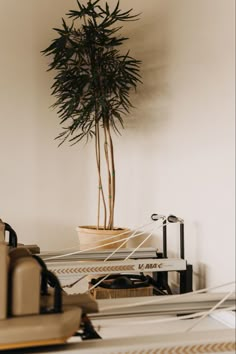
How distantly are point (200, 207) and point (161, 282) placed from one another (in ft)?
2.08

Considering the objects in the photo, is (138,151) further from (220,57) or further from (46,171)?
(220,57)

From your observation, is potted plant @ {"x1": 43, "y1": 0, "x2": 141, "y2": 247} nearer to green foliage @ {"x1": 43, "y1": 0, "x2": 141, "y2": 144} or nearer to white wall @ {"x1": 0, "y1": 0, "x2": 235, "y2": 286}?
green foliage @ {"x1": 43, "y1": 0, "x2": 141, "y2": 144}

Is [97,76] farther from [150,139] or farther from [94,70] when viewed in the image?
[150,139]

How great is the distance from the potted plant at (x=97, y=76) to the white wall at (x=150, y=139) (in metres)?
0.20

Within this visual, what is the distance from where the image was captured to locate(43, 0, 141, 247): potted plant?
4430 millimetres

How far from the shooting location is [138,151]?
470 centimetres

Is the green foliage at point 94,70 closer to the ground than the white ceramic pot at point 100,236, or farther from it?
farther from it

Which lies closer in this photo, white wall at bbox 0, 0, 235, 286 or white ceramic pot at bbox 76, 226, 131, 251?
white wall at bbox 0, 0, 235, 286

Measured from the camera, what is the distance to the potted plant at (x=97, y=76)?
14.5 feet

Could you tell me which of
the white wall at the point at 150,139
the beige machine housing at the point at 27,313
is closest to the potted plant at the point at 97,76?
the white wall at the point at 150,139

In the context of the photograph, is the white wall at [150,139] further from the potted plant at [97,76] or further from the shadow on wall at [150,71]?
the potted plant at [97,76]

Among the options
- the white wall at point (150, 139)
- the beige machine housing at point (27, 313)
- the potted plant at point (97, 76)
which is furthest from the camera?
the potted plant at point (97, 76)

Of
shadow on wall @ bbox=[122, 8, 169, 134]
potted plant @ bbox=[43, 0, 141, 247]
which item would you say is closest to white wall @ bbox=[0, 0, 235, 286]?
shadow on wall @ bbox=[122, 8, 169, 134]

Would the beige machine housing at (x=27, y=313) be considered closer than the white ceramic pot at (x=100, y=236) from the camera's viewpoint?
Yes
